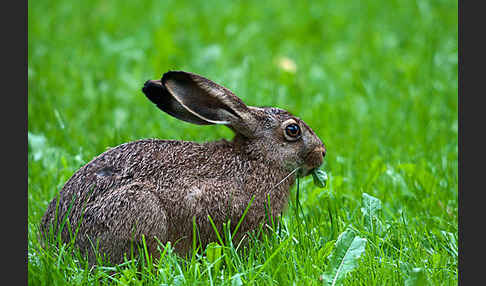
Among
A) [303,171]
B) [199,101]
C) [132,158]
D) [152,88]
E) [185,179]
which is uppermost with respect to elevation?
[152,88]

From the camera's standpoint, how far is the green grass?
4.45 meters

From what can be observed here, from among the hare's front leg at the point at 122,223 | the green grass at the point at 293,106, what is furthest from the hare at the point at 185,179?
the green grass at the point at 293,106

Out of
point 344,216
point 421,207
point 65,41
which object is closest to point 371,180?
point 421,207

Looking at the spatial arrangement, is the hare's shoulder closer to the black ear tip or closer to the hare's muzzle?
the black ear tip

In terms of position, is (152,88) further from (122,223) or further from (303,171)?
(303,171)

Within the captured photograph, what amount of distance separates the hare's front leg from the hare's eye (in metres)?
1.15

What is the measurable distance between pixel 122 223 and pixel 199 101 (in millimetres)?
1063

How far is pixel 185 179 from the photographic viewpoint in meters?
4.71

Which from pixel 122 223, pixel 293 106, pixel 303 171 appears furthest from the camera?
pixel 293 106

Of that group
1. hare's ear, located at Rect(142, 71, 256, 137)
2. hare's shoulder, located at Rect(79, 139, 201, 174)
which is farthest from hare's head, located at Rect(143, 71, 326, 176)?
hare's shoulder, located at Rect(79, 139, 201, 174)

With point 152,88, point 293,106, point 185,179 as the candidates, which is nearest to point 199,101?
point 152,88

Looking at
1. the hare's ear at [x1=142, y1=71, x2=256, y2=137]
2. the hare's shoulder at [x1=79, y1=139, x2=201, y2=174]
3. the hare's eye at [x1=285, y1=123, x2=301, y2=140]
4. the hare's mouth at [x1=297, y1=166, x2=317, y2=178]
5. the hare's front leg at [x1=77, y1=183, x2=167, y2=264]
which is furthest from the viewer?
the hare's mouth at [x1=297, y1=166, x2=317, y2=178]

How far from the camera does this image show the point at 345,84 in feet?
28.7

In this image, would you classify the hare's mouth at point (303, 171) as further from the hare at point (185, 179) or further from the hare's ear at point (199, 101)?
the hare's ear at point (199, 101)
